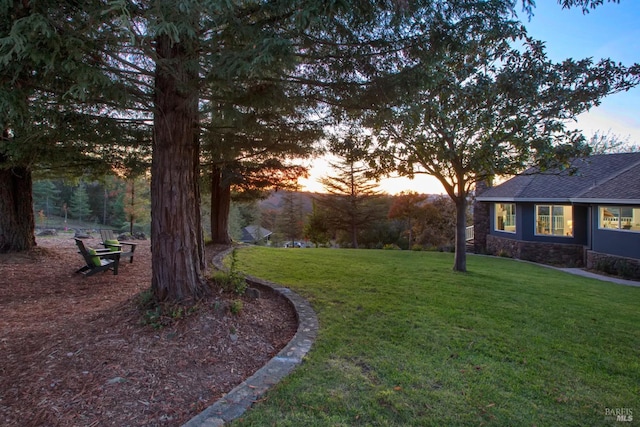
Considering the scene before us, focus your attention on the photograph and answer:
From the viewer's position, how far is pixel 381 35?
11.5 ft

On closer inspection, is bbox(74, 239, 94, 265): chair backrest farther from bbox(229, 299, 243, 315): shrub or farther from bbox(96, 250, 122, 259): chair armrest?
bbox(229, 299, 243, 315): shrub

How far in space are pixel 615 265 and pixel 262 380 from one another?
43.0ft

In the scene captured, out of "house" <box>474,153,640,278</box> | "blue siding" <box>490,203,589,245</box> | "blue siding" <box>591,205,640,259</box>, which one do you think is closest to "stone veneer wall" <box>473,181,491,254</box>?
"house" <box>474,153,640,278</box>

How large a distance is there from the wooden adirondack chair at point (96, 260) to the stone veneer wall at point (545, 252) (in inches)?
604

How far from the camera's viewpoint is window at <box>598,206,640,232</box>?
1102cm

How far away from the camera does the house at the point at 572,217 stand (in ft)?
36.5

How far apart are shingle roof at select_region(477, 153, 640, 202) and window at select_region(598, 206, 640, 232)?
622 mm

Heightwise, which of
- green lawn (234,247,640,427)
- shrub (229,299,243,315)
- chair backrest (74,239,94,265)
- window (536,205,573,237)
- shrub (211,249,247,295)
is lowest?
green lawn (234,247,640,427)

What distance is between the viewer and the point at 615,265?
11.0 meters

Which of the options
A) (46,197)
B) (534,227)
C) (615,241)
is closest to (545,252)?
(534,227)

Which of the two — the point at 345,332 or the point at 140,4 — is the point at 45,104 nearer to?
the point at 140,4

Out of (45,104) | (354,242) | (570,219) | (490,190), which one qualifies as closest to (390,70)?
(45,104)

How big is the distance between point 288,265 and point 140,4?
20.6 ft

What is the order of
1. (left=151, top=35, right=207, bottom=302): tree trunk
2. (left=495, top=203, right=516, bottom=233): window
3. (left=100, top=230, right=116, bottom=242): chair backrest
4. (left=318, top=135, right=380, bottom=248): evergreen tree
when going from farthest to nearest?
(left=318, top=135, right=380, bottom=248): evergreen tree
(left=495, top=203, right=516, bottom=233): window
(left=100, top=230, right=116, bottom=242): chair backrest
(left=151, top=35, right=207, bottom=302): tree trunk
